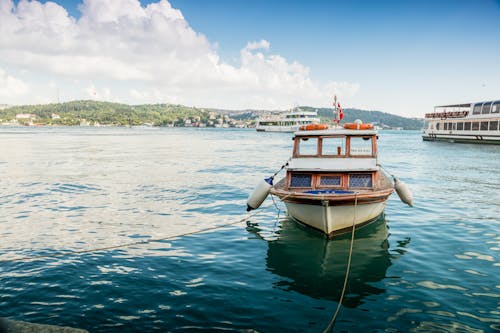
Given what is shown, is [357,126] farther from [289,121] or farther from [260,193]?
[289,121]

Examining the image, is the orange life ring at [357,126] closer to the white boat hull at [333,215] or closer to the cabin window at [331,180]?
the cabin window at [331,180]

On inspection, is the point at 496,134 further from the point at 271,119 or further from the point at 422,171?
the point at 271,119

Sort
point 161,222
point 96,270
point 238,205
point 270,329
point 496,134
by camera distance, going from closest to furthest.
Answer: point 270,329 < point 96,270 < point 161,222 < point 238,205 < point 496,134

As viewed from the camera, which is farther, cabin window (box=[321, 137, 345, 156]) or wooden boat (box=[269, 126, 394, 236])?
cabin window (box=[321, 137, 345, 156])

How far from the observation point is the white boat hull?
1271cm

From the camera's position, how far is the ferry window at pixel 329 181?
1410cm

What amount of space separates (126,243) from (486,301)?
11.9 metres

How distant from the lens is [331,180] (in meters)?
14.2

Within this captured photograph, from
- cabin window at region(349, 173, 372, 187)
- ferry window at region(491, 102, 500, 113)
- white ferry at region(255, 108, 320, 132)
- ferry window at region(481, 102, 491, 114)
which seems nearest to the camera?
cabin window at region(349, 173, 372, 187)

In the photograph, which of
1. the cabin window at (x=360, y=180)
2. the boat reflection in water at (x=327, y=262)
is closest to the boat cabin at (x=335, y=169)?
the cabin window at (x=360, y=180)

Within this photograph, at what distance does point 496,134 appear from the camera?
62750 millimetres

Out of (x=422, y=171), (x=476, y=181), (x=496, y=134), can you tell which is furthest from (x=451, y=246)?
(x=496, y=134)

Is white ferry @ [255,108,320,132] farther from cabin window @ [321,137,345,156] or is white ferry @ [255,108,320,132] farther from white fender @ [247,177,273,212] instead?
white fender @ [247,177,273,212]

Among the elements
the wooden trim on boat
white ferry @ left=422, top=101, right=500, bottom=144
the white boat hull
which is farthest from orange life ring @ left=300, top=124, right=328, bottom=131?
white ferry @ left=422, top=101, right=500, bottom=144
